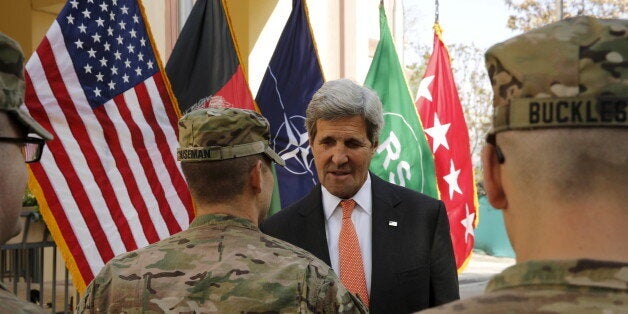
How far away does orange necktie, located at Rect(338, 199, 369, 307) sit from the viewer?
3.14 metres

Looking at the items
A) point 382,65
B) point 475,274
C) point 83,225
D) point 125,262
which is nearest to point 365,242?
point 125,262

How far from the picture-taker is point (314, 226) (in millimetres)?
3293

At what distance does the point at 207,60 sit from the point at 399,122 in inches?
114

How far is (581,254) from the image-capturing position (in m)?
1.20

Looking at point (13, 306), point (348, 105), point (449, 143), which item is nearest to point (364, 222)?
point (348, 105)

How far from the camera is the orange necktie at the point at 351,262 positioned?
3.14 m

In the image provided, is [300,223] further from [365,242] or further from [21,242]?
[21,242]

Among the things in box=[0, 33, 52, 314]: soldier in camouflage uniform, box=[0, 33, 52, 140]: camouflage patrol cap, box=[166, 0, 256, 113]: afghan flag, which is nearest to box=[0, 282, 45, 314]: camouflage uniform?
box=[0, 33, 52, 314]: soldier in camouflage uniform

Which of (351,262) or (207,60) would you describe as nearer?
(351,262)

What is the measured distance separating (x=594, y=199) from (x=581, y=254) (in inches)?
3.3

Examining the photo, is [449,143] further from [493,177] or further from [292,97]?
[493,177]

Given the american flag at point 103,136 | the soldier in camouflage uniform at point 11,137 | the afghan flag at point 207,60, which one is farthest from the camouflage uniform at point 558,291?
the afghan flag at point 207,60

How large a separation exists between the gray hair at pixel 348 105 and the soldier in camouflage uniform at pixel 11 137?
1797 mm

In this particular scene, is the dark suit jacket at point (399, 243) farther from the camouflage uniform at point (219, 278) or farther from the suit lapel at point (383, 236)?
the camouflage uniform at point (219, 278)
